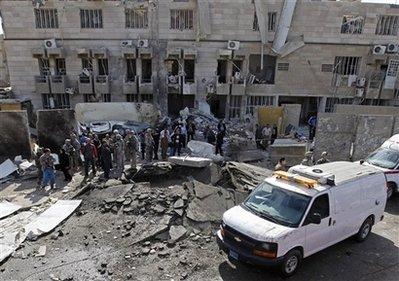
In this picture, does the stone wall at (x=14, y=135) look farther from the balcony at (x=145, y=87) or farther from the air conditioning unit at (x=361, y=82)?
the air conditioning unit at (x=361, y=82)

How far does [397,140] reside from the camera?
36.9 ft

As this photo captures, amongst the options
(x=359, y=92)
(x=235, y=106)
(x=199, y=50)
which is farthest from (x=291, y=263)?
(x=359, y=92)

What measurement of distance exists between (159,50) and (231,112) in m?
6.72

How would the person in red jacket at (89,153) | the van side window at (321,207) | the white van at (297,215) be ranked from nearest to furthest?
1. the white van at (297,215)
2. the van side window at (321,207)
3. the person in red jacket at (89,153)

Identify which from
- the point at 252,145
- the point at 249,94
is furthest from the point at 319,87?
the point at 252,145

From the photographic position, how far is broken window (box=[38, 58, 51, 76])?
23.0m

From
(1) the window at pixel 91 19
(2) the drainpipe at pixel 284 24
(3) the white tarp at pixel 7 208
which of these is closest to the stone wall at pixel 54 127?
(3) the white tarp at pixel 7 208

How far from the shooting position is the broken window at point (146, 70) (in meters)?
23.6

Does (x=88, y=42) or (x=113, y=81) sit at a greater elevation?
(x=88, y=42)

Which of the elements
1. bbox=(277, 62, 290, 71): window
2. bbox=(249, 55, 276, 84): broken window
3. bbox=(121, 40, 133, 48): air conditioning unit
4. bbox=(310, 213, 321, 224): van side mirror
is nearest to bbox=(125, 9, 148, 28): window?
bbox=(121, 40, 133, 48): air conditioning unit

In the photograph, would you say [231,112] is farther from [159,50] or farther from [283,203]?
[283,203]

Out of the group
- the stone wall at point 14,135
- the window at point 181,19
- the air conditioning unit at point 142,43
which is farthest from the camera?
the window at point 181,19

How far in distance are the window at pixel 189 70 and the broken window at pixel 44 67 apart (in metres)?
9.53

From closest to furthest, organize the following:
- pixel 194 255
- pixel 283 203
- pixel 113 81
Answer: pixel 283 203 → pixel 194 255 → pixel 113 81
